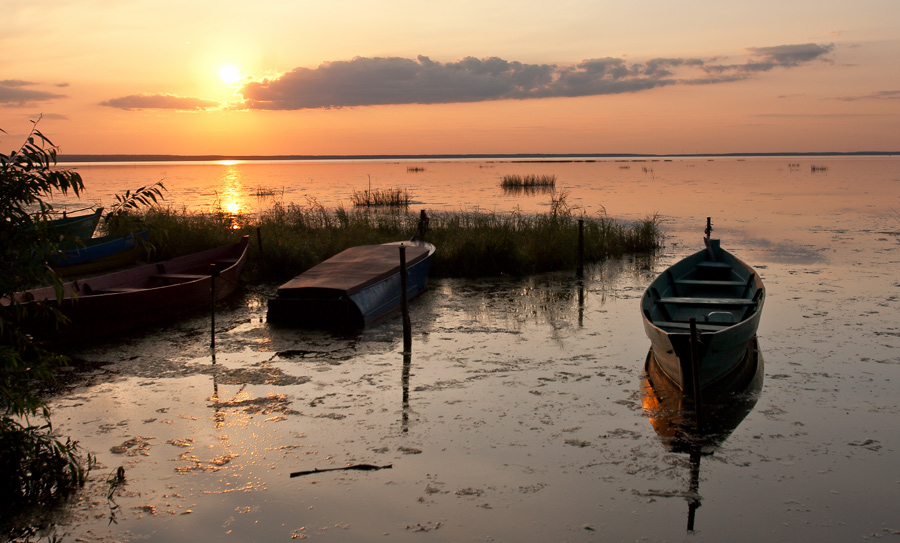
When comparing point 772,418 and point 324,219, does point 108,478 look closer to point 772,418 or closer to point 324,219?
point 772,418

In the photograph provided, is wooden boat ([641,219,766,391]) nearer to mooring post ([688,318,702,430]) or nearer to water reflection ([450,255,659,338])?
mooring post ([688,318,702,430])

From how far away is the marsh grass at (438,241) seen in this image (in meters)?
15.2

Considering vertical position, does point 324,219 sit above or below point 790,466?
above

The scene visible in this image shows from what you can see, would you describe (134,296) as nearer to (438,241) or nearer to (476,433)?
(476,433)

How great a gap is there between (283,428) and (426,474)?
1.67m

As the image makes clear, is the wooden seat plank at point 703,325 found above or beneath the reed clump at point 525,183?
beneath

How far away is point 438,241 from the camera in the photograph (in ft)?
57.4

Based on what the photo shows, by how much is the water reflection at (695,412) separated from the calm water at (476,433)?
0.07 meters

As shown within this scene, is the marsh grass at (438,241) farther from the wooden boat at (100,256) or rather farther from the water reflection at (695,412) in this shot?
the water reflection at (695,412)

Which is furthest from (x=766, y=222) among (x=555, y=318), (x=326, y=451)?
(x=326, y=451)

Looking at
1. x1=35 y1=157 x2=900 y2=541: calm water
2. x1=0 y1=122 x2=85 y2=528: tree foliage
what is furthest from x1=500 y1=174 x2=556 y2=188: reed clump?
x1=0 y1=122 x2=85 y2=528: tree foliage

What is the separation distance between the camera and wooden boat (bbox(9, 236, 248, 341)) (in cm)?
957

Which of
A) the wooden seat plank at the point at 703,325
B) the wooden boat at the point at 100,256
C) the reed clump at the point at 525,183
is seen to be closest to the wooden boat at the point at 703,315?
the wooden seat plank at the point at 703,325

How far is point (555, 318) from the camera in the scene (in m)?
11.2
